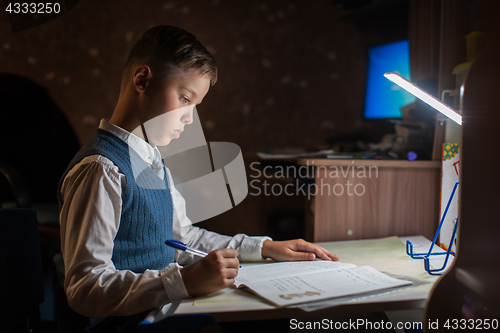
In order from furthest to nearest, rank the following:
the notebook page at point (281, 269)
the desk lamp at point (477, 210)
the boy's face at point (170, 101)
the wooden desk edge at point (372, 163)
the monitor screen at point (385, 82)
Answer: the monitor screen at point (385, 82), the wooden desk edge at point (372, 163), the boy's face at point (170, 101), the notebook page at point (281, 269), the desk lamp at point (477, 210)

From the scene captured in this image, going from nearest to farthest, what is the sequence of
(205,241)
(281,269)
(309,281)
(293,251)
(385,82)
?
(309,281)
(281,269)
(293,251)
(205,241)
(385,82)

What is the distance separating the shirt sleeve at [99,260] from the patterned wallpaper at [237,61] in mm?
1509

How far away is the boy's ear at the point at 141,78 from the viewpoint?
2.64 ft

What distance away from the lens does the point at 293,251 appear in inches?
33.8

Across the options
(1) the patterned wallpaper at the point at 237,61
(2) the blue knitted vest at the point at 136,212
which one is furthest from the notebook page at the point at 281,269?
(1) the patterned wallpaper at the point at 237,61

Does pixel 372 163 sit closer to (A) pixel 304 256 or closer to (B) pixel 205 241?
(A) pixel 304 256

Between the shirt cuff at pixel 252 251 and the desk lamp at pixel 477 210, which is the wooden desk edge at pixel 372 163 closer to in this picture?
the shirt cuff at pixel 252 251

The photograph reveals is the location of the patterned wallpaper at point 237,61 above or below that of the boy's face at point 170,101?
above

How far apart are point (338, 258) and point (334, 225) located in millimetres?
274

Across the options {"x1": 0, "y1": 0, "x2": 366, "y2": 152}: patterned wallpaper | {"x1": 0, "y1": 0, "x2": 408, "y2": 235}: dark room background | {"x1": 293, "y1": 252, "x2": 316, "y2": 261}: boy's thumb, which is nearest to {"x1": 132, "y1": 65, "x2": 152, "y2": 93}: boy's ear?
{"x1": 293, "y1": 252, "x2": 316, "y2": 261}: boy's thumb

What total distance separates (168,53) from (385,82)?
138cm

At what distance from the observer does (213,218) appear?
6.81 feet

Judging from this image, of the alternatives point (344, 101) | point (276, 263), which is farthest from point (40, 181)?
point (344, 101)

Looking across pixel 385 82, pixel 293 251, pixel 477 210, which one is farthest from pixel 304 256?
pixel 385 82
